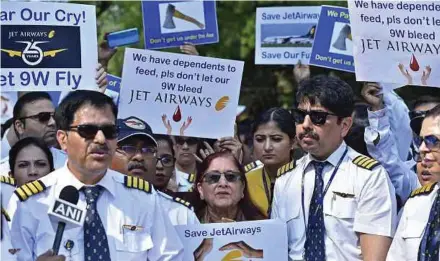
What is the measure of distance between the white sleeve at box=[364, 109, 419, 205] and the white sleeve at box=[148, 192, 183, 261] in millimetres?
2079

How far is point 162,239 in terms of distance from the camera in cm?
546

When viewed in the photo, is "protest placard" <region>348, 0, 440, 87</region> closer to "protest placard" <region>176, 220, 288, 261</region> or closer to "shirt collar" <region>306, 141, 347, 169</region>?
"shirt collar" <region>306, 141, 347, 169</region>

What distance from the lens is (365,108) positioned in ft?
26.1

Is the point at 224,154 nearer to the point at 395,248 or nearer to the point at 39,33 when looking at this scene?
the point at 395,248

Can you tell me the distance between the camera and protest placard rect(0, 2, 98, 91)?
288 inches

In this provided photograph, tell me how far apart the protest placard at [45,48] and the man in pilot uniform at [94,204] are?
6.03 ft

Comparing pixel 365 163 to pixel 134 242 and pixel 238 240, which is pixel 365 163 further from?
pixel 134 242

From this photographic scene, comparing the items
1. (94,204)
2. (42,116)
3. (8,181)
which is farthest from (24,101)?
(94,204)

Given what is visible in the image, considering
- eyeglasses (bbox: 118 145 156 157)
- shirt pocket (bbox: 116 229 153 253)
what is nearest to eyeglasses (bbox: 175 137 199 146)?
eyeglasses (bbox: 118 145 156 157)

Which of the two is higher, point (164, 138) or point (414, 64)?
point (414, 64)

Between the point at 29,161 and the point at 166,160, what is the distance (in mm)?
975

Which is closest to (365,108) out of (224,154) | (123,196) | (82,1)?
(224,154)

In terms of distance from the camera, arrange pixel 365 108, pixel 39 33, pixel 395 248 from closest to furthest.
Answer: pixel 395 248 → pixel 39 33 → pixel 365 108

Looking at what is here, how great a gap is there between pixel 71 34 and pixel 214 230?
2.22 meters
